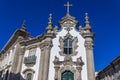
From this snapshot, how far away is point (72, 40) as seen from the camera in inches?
1025

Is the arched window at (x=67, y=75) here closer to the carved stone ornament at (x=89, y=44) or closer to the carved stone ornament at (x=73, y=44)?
the carved stone ornament at (x=73, y=44)

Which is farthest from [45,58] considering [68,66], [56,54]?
[68,66]

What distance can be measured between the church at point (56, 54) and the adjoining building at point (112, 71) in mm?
3602

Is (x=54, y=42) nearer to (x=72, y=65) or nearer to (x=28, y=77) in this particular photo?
(x=72, y=65)

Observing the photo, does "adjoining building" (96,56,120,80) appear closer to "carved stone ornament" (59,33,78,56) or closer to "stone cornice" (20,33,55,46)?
"carved stone ornament" (59,33,78,56)

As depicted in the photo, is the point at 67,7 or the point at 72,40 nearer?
the point at 72,40

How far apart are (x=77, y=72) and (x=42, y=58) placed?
16.6 feet

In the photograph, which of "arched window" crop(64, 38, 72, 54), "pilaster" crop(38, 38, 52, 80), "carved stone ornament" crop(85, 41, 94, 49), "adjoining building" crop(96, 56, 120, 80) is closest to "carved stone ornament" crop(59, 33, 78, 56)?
"arched window" crop(64, 38, 72, 54)

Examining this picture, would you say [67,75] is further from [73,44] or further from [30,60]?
[30,60]

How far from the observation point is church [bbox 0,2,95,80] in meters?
23.5

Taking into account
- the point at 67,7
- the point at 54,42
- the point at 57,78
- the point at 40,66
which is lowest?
the point at 57,78

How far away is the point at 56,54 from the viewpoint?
25.0m

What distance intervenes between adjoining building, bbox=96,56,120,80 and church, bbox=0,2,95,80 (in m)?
3.60

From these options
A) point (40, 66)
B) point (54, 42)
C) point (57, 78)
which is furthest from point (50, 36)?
point (57, 78)
